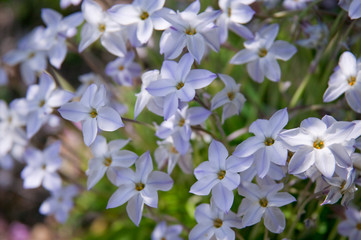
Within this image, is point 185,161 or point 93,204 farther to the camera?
point 93,204

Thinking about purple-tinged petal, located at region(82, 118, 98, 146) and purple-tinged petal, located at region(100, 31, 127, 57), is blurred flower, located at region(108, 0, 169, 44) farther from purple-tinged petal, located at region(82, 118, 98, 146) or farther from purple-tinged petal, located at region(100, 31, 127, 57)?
purple-tinged petal, located at region(82, 118, 98, 146)

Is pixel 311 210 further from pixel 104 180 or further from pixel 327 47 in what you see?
pixel 104 180

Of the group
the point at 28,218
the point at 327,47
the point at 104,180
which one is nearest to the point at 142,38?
the point at 327,47

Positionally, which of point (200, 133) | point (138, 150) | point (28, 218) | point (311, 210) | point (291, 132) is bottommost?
point (28, 218)

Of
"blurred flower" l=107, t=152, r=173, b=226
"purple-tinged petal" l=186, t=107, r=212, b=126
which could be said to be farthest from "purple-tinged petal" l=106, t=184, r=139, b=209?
"purple-tinged petal" l=186, t=107, r=212, b=126

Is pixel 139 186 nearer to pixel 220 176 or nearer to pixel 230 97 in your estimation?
pixel 220 176

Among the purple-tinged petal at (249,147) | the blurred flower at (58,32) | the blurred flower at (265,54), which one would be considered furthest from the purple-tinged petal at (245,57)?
the blurred flower at (58,32)
